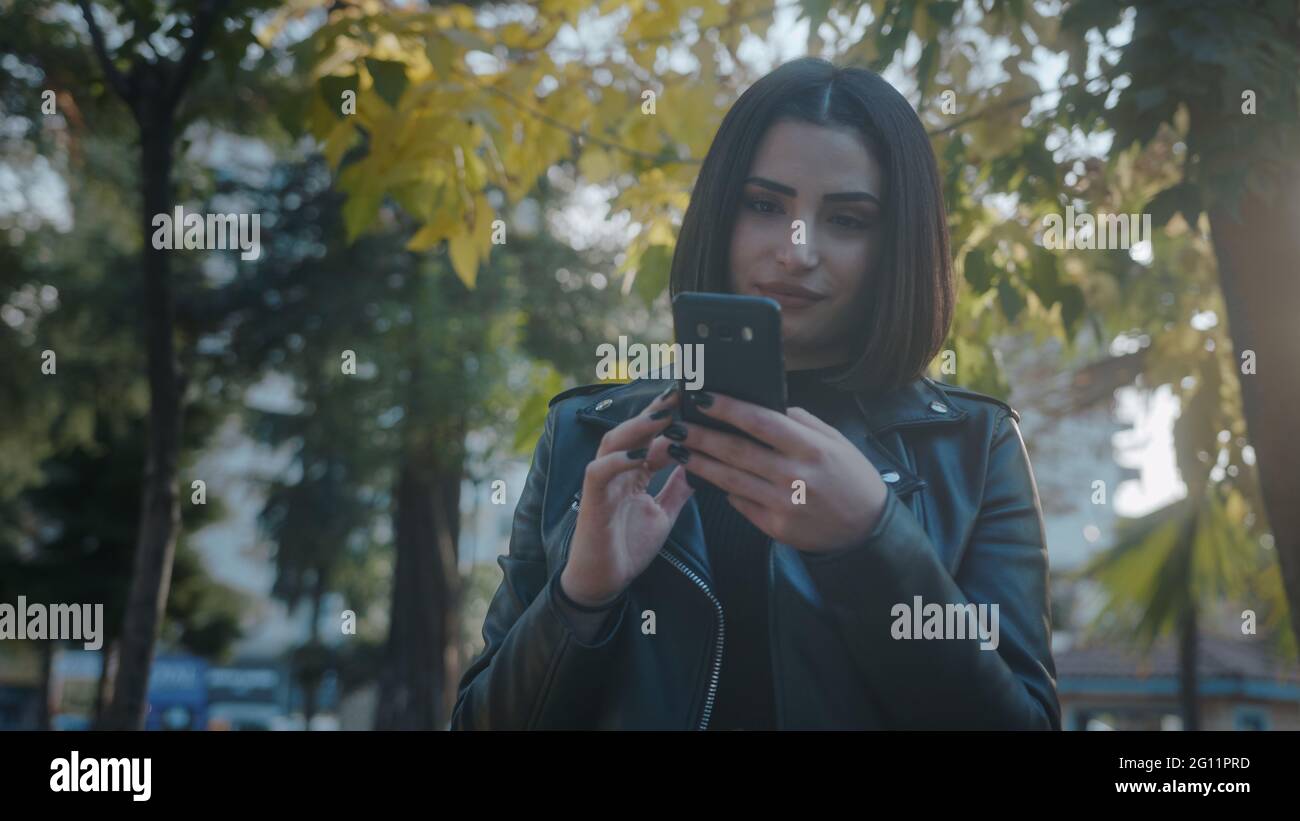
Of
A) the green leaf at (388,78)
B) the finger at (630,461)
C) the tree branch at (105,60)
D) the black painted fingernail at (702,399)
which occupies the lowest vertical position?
the finger at (630,461)

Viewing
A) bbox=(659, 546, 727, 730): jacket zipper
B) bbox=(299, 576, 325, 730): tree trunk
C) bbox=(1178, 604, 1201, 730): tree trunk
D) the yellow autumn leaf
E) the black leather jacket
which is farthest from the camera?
bbox=(299, 576, 325, 730): tree trunk

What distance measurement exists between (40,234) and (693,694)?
39.4 feet

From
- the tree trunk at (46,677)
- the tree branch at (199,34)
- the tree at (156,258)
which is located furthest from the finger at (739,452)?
the tree trunk at (46,677)

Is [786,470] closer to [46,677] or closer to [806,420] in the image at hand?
[806,420]

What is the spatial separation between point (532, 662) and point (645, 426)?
17.2 inches

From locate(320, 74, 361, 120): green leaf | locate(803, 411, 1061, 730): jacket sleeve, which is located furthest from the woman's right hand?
locate(320, 74, 361, 120): green leaf

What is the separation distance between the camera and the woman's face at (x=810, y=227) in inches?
80.4

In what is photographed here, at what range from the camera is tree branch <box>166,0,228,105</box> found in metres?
4.31

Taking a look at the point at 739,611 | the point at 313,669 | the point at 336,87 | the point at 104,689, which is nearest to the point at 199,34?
the point at 336,87

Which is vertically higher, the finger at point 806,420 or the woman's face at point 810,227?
the woman's face at point 810,227

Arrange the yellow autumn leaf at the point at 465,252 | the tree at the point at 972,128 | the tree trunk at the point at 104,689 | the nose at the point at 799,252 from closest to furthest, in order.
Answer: the nose at the point at 799,252, the tree at the point at 972,128, the yellow autumn leaf at the point at 465,252, the tree trunk at the point at 104,689

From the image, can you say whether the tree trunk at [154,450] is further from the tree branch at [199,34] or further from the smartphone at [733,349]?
the smartphone at [733,349]

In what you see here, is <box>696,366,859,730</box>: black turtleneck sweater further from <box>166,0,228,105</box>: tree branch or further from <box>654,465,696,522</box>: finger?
<box>166,0,228,105</box>: tree branch

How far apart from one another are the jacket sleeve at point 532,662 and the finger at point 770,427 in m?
0.39
